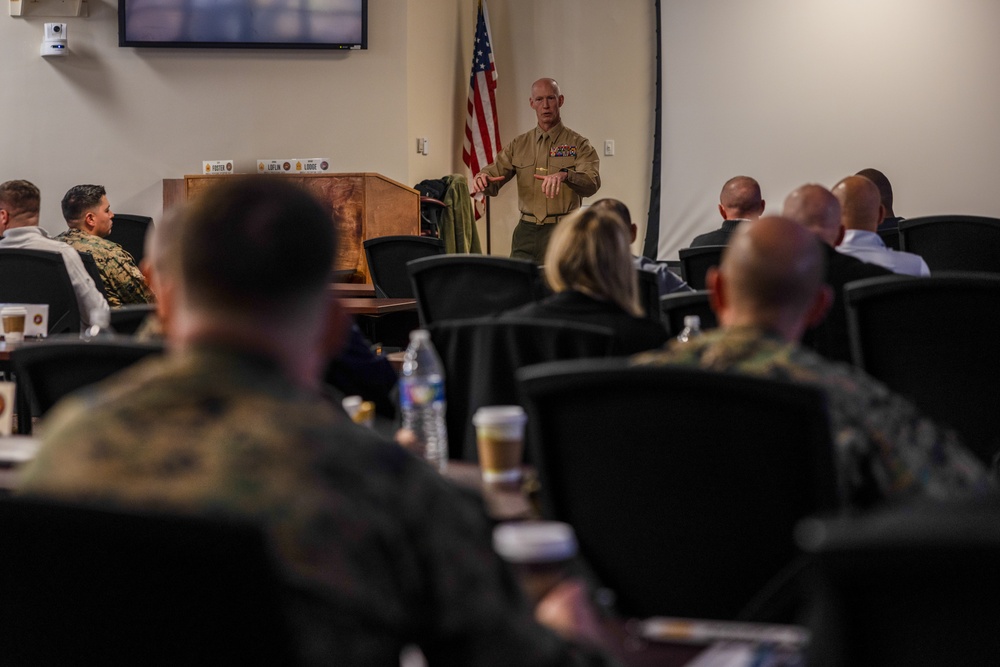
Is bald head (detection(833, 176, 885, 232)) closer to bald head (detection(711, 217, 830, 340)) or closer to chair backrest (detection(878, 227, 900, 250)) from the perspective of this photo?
chair backrest (detection(878, 227, 900, 250))

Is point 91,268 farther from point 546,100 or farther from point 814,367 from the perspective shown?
point 814,367

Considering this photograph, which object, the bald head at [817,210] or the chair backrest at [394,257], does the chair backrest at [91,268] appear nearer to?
the chair backrest at [394,257]

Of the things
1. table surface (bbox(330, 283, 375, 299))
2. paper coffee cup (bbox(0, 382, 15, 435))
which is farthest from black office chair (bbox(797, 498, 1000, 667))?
table surface (bbox(330, 283, 375, 299))

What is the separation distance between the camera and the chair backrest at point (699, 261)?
4.75m

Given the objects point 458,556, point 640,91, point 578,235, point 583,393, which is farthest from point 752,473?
point 640,91

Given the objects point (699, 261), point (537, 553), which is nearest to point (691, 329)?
point (699, 261)

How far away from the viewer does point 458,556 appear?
1.02 metres

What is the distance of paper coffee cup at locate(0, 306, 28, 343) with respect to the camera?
161 inches

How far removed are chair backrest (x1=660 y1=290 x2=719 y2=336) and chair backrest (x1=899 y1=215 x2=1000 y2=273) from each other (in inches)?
84.4

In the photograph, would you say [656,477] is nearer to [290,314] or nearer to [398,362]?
[290,314]

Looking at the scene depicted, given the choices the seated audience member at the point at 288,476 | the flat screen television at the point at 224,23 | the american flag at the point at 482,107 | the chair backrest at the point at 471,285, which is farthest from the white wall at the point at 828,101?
the seated audience member at the point at 288,476

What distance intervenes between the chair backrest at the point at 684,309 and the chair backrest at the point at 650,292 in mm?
789

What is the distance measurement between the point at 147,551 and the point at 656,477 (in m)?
0.81

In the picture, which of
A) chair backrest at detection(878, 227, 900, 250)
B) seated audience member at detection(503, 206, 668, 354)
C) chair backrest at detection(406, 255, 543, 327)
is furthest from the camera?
chair backrest at detection(878, 227, 900, 250)
